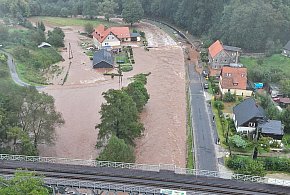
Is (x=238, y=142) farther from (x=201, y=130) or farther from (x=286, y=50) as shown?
(x=286, y=50)

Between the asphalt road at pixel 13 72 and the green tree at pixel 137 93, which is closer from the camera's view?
the green tree at pixel 137 93

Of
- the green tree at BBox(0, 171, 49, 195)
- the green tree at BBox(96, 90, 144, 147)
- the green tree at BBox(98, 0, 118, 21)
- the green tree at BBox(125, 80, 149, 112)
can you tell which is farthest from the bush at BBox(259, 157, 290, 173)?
the green tree at BBox(98, 0, 118, 21)

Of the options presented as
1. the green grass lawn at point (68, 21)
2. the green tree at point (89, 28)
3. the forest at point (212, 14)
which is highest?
the forest at point (212, 14)

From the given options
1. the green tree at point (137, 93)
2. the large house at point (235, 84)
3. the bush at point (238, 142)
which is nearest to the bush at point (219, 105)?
the large house at point (235, 84)

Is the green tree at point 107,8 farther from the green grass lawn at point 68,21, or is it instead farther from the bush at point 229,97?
the bush at point 229,97

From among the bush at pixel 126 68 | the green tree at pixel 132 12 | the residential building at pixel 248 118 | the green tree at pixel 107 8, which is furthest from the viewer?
the green tree at pixel 107 8

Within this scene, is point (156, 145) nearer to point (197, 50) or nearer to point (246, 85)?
point (246, 85)

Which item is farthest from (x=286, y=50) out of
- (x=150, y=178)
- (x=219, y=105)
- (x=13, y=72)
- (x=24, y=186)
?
(x=24, y=186)

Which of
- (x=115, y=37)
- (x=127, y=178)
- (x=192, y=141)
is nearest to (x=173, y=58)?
(x=115, y=37)
